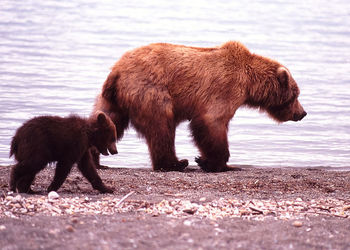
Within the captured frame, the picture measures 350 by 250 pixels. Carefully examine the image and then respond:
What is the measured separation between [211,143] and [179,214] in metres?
3.19

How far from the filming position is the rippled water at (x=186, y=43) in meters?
12.8

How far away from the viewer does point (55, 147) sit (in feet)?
23.6

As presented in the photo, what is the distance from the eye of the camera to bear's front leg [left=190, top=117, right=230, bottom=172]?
956 centimetres

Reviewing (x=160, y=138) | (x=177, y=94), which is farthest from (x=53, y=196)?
(x=177, y=94)

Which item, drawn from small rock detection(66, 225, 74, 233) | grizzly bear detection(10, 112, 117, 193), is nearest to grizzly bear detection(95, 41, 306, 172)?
grizzly bear detection(10, 112, 117, 193)

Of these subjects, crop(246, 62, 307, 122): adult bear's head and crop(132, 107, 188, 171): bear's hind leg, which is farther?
crop(246, 62, 307, 122): adult bear's head

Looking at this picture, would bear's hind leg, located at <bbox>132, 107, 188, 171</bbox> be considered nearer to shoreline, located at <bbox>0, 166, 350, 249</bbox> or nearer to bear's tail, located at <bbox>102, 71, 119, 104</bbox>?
bear's tail, located at <bbox>102, 71, 119, 104</bbox>

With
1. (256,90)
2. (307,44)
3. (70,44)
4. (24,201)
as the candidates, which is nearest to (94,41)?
(70,44)

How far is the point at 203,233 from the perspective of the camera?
5773 mm

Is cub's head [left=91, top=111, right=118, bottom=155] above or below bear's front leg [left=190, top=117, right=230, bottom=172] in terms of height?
above

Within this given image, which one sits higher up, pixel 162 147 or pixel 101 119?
pixel 101 119

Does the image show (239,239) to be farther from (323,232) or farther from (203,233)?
(323,232)

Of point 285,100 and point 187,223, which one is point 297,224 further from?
point 285,100

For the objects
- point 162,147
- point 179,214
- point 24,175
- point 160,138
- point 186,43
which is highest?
point 24,175
